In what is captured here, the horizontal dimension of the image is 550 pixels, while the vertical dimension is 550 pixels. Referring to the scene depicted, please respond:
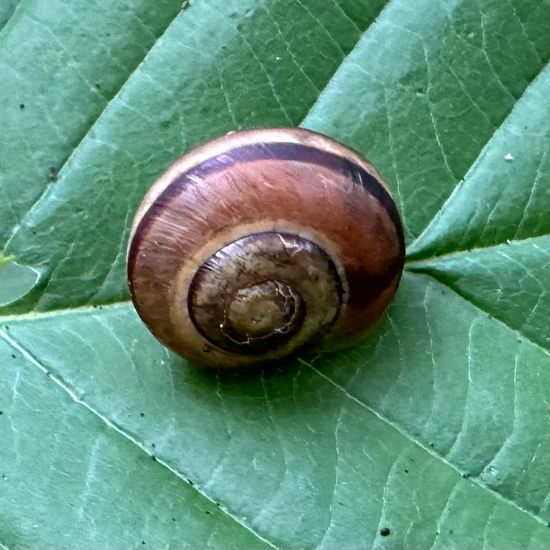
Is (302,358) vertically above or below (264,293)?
below

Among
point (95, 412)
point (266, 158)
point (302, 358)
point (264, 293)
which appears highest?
point (266, 158)

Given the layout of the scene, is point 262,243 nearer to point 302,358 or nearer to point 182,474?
point 302,358

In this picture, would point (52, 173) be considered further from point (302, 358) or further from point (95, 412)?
point (302, 358)

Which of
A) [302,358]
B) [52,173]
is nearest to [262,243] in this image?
[302,358]

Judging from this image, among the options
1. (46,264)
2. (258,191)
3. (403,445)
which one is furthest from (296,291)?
(46,264)

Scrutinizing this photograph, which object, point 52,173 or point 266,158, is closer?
point 266,158

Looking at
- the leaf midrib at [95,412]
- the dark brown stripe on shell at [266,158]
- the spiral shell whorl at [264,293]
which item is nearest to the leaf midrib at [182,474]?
the leaf midrib at [95,412]

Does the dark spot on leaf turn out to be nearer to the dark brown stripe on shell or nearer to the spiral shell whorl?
the dark brown stripe on shell

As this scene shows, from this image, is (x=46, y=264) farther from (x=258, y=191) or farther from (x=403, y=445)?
(x=403, y=445)
